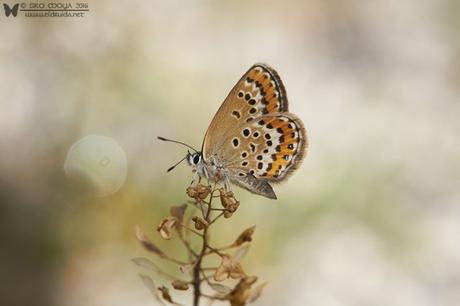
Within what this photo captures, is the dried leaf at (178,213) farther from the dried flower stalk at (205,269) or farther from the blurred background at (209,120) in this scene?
the blurred background at (209,120)

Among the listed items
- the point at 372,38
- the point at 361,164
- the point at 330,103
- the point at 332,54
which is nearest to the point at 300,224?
the point at 361,164

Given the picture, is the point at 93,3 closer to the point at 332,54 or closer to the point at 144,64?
the point at 144,64

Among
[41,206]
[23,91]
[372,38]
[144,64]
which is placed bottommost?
[41,206]

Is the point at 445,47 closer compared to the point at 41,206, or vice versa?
the point at 41,206

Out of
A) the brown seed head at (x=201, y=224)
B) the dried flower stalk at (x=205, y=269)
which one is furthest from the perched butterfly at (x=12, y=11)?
the brown seed head at (x=201, y=224)

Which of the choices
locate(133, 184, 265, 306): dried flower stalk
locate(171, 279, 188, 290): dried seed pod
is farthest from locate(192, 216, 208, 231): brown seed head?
locate(171, 279, 188, 290): dried seed pod

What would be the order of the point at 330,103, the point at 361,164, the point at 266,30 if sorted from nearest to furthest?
the point at 361,164, the point at 330,103, the point at 266,30

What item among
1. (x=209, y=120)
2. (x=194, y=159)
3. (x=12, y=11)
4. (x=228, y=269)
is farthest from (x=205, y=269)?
(x=12, y=11)

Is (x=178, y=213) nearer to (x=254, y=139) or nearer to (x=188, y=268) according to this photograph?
(x=188, y=268)
